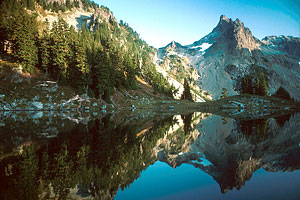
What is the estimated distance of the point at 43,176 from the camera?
21.1 feet

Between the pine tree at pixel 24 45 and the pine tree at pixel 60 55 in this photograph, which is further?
the pine tree at pixel 60 55

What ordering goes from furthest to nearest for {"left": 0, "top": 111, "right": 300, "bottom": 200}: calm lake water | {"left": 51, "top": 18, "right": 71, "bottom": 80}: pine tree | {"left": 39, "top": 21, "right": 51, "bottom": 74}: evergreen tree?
{"left": 51, "top": 18, "right": 71, "bottom": 80}: pine tree
{"left": 39, "top": 21, "right": 51, "bottom": 74}: evergreen tree
{"left": 0, "top": 111, "right": 300, "bottom": 200}: calm lake water

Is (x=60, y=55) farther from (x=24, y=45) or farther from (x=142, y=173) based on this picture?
(x=142, y=173)

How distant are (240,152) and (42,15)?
15391cm

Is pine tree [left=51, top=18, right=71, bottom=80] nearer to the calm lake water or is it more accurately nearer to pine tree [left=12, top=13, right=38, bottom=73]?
pine tree [left=12, top=13, right=38, bottom=73]

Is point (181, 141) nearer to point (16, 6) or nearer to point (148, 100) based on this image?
point (148, 100)

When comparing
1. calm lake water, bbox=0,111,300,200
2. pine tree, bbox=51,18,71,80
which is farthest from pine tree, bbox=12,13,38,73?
calm lake water, bbox=0,111,300,200

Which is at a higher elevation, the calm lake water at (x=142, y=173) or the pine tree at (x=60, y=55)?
the pine tree at (x=60, y=55)

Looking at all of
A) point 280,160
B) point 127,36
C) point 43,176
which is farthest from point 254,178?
point 127,36

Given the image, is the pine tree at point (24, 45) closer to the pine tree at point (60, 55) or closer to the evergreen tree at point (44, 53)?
the evergreen tree at point (44, 53)

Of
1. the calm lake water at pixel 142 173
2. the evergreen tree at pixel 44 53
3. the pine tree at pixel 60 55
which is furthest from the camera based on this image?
the pine tree at pixel 60 55

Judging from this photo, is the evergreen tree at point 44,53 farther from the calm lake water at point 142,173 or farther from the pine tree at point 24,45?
the calm lake water at point 142,173

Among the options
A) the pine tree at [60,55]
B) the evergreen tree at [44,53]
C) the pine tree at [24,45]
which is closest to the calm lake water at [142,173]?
the pine tree at [60,55]

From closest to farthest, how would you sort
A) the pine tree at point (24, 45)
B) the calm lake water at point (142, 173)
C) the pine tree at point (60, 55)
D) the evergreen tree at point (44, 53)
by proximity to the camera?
the calm lake water at point (142, 173) < the pine tree at point (24, 45) < the evergreen tree at point (44, 53) < the pine tree at point (60, 55)
